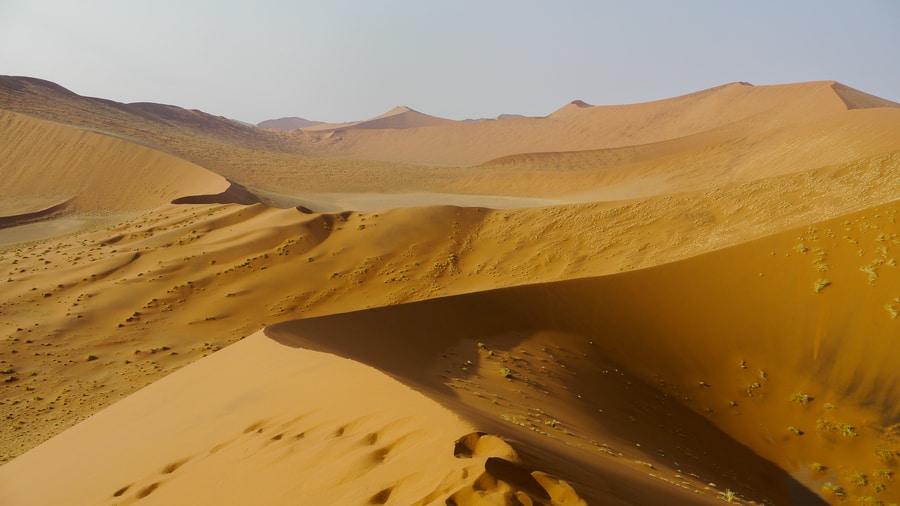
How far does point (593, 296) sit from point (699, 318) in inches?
84.3

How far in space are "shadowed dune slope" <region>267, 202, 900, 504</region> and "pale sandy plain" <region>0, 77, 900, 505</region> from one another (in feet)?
0.16

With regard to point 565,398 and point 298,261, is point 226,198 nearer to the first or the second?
point 298,261

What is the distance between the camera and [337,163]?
5700 centimetres

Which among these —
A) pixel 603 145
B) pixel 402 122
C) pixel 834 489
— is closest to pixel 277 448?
pixel 834 489

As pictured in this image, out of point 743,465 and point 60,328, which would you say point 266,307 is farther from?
point 743,465

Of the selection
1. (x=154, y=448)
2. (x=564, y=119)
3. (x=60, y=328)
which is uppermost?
(x=564, y=119)

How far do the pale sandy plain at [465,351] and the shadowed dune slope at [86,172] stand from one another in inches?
106

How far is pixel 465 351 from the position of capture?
1050cm

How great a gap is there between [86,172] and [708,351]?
122 ft

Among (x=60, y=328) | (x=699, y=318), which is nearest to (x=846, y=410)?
(x=699, y=318)

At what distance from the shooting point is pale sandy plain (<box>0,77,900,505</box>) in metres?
5.10

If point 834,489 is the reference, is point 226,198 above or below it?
above

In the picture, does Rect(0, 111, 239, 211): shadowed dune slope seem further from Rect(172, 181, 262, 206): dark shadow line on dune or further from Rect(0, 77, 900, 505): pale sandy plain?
Rect(0, 77, 900, 505): pale sandy plain

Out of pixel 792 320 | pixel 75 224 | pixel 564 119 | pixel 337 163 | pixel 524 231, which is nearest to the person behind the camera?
pixel 792 320
